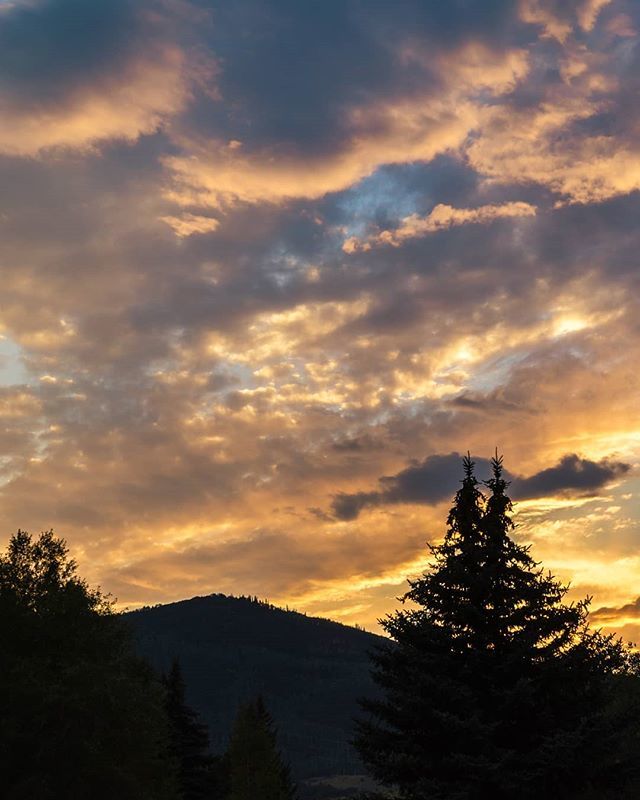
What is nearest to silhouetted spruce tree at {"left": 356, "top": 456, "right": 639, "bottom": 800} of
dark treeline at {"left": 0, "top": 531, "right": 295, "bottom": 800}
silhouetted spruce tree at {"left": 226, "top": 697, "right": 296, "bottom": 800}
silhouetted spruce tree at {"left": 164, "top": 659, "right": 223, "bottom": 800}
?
dark treeline at {"left": 0, "top": 531, "right": 295, "bottom": 800}

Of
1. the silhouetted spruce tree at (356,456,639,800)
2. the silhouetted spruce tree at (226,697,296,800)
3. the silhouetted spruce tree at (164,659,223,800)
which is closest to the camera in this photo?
the silhouetted spruce tree at (356,456,639,800)

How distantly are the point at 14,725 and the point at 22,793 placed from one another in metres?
3.01

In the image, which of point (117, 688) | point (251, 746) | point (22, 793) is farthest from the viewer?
point (251, 746)

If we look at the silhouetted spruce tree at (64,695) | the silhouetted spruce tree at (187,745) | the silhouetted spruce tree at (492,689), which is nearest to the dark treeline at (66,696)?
the silhouetted spruce tree at (64,695)

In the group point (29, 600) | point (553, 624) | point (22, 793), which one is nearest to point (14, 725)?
point (22, 793)

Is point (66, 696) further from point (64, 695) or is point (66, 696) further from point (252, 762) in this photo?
point (252, 762)

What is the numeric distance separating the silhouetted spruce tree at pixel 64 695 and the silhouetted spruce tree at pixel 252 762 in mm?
25561

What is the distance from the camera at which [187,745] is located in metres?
68.4

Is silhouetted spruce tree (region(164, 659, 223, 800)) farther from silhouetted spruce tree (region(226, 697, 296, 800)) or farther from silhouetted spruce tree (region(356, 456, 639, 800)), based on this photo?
silhouetted spruce tree (region(356, 456, 639, 800))

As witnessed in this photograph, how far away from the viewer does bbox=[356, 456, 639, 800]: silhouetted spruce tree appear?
28.5m

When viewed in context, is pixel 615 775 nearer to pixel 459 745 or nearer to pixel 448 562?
pixel 459 745

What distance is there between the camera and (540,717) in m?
29.7

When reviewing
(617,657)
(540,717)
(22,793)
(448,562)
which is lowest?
(22,793)

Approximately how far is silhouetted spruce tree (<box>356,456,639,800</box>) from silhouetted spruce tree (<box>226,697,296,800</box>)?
48.9 meters
